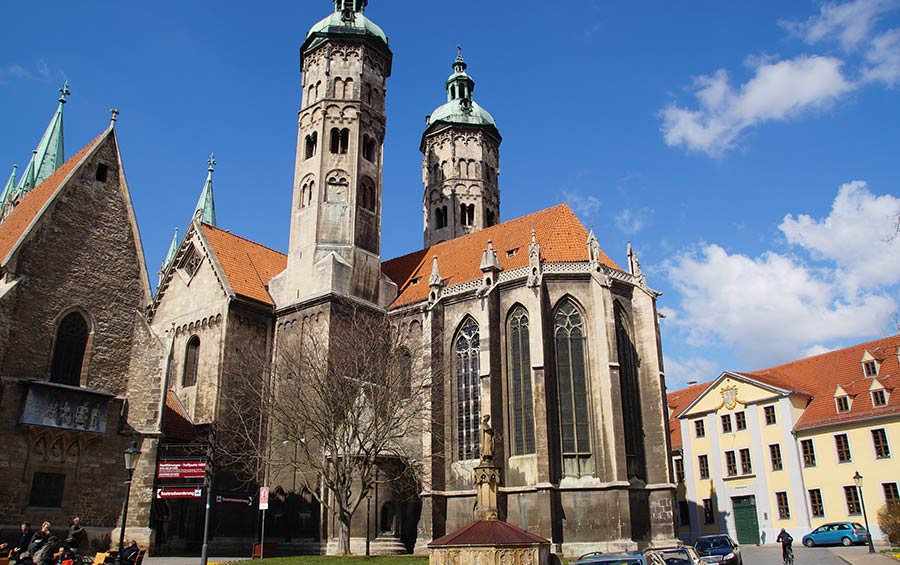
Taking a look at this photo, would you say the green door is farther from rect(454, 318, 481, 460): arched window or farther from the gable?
rect(454, 318, 481, 460): arched window

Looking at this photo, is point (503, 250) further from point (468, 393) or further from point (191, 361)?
point (191, 361)

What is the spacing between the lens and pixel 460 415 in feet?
102

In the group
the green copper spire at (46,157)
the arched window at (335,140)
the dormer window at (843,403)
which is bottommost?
the dormer window at (843,403)

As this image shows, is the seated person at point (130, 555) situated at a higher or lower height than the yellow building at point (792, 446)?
lower

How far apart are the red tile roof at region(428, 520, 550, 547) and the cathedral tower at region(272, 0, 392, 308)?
806 inches

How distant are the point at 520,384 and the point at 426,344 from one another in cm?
447

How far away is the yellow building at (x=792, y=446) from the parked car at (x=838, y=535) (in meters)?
2.28

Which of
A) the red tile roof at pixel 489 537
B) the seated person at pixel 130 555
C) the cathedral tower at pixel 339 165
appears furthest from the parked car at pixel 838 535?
the seated person at pixel 130 555

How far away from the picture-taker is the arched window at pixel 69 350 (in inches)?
933

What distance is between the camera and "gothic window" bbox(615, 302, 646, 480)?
29069mm

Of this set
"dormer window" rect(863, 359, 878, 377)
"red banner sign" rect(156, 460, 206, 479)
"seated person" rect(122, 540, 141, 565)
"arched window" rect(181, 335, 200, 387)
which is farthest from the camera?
"dormer window" rect(863, 359, 878, 377)

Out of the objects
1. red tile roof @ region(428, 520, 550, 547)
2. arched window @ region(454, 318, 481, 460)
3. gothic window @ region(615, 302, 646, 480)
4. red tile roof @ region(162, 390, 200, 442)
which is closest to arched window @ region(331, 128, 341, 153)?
arched window @ region(454, 318, 481, 460)

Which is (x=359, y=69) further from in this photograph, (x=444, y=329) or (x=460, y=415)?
(x=460, y=415)

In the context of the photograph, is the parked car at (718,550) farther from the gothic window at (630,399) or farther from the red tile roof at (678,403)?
the red tile roof at (678,403)
